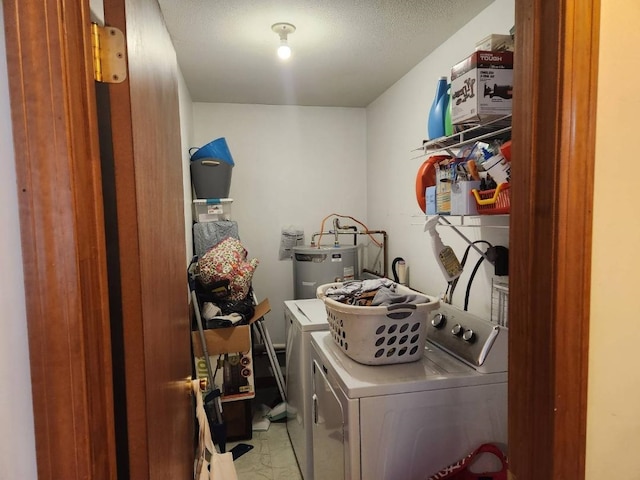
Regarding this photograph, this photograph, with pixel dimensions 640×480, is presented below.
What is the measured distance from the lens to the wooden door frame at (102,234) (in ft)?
1.86

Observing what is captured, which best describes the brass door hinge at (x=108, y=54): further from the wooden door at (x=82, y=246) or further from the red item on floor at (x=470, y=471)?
the red item on floor at (x=470, y=471)

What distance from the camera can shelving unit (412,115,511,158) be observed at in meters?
1.45

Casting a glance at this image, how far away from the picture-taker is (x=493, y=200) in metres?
1.43

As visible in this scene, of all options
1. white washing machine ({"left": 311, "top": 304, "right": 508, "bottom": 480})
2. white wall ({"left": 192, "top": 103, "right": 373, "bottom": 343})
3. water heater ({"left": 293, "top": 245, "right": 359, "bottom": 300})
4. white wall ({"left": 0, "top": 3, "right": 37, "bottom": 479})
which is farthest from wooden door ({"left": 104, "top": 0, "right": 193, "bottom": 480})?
white wall ({"left": 192, "top": 103, "right": 373, "bottom": 343})

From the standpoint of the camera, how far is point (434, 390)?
1428 mm

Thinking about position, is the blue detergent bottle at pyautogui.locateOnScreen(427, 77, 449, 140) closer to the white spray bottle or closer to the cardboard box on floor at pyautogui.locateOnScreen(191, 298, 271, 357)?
the white spray bottle

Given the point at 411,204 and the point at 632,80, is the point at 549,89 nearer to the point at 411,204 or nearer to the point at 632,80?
the point at 632,80

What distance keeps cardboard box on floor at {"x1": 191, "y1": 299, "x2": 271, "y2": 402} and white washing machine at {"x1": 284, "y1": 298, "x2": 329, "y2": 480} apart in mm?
268

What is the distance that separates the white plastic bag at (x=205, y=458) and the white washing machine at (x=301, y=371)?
0.64 meters

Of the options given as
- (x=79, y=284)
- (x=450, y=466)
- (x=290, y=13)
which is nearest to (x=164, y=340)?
(x=79, y=284)

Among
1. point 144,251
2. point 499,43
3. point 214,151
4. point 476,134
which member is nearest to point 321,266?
point 214,151

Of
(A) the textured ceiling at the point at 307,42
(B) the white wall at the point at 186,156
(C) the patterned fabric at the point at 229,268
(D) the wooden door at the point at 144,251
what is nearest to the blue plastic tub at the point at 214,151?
(B) the white wall at the point at 186,156

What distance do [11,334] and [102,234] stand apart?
190 mm

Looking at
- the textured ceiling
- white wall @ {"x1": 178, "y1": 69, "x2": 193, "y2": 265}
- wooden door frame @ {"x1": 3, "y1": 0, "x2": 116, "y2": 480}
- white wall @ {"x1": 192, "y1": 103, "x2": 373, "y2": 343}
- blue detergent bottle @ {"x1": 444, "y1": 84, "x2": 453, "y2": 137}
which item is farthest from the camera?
white wall @ {"x1": 192, "y1": 103, "x2": 373, "y2": 343}
